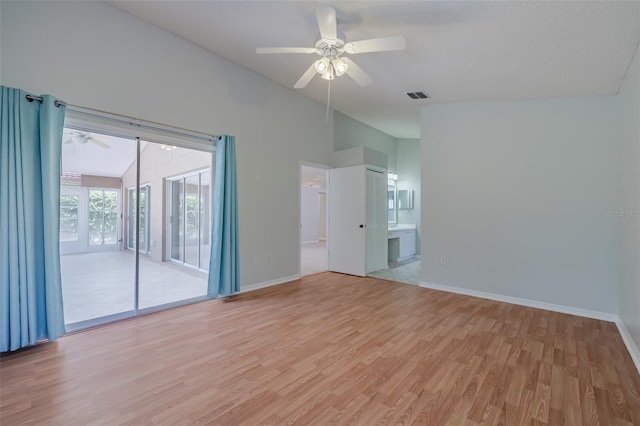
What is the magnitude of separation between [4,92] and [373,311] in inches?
163

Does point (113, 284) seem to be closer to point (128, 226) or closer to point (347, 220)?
point (128, 226)

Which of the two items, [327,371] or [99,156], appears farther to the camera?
[99,156]

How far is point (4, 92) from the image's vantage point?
2332 millimetres

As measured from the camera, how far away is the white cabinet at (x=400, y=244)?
6887mm

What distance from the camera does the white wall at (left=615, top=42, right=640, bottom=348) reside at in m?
2.52

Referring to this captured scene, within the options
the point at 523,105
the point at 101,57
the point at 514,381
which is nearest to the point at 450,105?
the point at 523,105

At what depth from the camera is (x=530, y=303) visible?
12.8 ft

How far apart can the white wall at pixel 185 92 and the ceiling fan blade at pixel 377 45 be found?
2198 mm

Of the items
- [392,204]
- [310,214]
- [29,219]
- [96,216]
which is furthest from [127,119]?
[310,214]

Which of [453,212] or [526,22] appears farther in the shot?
[453,212]

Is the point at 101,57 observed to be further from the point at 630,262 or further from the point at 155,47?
the point at 630,262

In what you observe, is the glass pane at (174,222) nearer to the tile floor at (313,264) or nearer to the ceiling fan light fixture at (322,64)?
the tile floor at (313,264)

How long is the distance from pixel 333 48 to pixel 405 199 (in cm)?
597

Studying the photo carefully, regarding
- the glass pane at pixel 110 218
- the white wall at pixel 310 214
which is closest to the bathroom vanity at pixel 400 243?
the white wall at pixel 310 214
